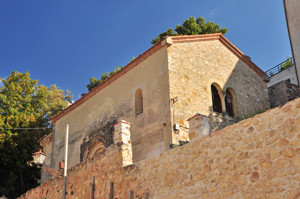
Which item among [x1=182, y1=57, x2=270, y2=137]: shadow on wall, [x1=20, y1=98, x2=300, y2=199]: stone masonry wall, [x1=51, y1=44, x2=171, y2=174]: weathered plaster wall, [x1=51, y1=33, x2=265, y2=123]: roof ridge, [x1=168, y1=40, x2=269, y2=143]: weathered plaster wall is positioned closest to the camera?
[x1=20, y1=98, x2=300, y2=199]: stone masonry wall

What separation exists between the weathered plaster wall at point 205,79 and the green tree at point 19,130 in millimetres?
12822

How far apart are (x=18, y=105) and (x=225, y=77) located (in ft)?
51.8

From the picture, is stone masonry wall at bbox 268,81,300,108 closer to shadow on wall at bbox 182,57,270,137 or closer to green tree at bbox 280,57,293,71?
shadow on wall at bbox 182,57,270,137

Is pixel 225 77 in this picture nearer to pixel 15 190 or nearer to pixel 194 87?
pixel 194 87

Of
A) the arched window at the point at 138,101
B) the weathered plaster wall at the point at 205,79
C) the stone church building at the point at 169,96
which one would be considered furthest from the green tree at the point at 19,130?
the weathered plaster wall at the point at 205,79

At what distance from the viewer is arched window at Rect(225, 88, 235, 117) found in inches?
597

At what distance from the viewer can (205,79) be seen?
1477 centimetres

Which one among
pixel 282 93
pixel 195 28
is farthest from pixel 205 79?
pixel 195 28

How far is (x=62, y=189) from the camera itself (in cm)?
1201

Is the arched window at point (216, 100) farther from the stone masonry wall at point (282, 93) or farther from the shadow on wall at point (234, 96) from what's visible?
the stone masonry wall at point (282, 93)

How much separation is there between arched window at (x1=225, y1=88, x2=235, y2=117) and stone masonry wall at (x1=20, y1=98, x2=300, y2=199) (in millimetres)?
6959

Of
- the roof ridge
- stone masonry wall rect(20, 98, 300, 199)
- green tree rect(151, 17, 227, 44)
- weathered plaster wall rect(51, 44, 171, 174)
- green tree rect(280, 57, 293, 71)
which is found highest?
green tree rect(151, 17, 227, 44)

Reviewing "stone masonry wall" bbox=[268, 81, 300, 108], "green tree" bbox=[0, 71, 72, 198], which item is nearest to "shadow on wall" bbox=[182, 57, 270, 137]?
"stone masonry wall" bbox=[268, 81, 300, 108]

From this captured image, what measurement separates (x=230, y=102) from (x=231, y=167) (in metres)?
9.15
